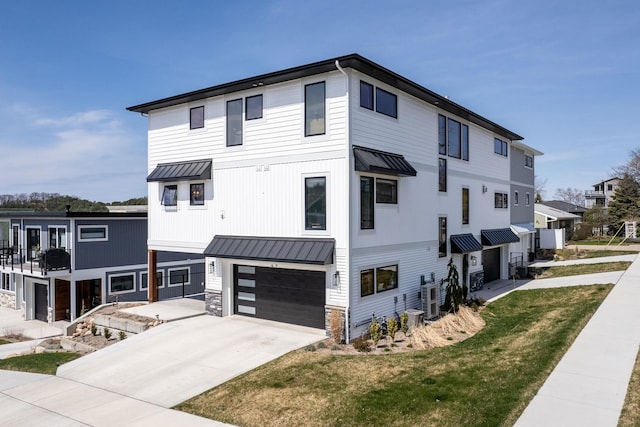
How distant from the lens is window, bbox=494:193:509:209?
22922 millimetres

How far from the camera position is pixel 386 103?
45.6 feet

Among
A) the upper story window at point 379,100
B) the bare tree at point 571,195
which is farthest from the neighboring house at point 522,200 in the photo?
the bare tree at point 571,195

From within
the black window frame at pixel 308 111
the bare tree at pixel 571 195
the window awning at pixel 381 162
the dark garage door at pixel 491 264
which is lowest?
the dark garage door at pixel 491 264

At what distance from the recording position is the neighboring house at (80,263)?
72.3ft

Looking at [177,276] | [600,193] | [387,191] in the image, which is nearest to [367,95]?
[387,191]

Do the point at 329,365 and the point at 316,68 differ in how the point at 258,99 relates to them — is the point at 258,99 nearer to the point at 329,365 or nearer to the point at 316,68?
the point at 316,68

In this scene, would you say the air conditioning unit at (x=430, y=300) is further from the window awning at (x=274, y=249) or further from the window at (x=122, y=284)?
the window at (x=122, y=284)

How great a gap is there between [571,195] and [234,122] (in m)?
99.5

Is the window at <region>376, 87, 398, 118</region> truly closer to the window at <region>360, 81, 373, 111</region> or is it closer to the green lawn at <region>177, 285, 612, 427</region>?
the window at <region>360, 81, 373, 111</region>

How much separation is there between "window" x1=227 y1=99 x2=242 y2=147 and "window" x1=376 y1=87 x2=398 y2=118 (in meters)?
4.80

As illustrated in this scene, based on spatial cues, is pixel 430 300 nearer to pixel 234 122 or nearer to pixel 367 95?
pixel 367 95

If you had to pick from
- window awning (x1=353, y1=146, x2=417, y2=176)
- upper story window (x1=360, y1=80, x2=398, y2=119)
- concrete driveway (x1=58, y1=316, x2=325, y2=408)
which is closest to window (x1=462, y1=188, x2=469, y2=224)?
window awning (x1=353, y1=146, x2=417, y2=176)

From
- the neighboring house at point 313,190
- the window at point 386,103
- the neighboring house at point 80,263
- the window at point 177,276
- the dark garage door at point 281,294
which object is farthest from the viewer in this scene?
the window at point 177,276

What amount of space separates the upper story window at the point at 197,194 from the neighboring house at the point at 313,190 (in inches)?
2.1
